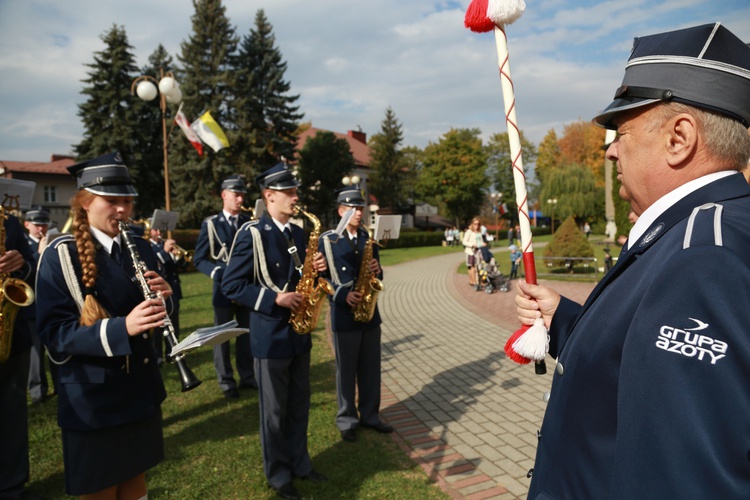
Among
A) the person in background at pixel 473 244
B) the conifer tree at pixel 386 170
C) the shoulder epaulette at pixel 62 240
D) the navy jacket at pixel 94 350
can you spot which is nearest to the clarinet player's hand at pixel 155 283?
the navy jacket at pixel 94 350

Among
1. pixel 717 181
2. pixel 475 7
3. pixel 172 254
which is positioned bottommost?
→ pixel 172 254

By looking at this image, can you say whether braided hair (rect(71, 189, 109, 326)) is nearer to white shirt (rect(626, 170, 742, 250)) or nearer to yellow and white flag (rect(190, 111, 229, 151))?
white shirt (rect(626, 170, 742, 250))

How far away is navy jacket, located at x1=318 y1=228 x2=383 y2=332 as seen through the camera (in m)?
5.51

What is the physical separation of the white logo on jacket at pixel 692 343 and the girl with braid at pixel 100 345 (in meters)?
2.63

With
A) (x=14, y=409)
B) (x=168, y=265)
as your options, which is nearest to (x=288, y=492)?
(x=14, y=409)

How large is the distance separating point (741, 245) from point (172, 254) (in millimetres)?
9062

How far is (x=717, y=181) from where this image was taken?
56.7 inches

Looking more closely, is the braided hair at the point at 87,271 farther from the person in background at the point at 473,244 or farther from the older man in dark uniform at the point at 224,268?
the person in background at the point at 473,244

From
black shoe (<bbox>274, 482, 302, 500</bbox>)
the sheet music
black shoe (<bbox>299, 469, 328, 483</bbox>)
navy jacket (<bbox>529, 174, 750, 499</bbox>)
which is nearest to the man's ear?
navy jacket (<bbox>529, 174, 750, 499</bbox>)

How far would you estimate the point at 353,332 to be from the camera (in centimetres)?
555

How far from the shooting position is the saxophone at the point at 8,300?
145 inches

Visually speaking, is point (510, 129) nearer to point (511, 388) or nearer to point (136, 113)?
point (511, 388)

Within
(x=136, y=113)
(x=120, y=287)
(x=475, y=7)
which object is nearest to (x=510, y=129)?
(x=475, y=7)

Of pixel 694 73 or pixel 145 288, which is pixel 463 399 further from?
pixel 694 73
